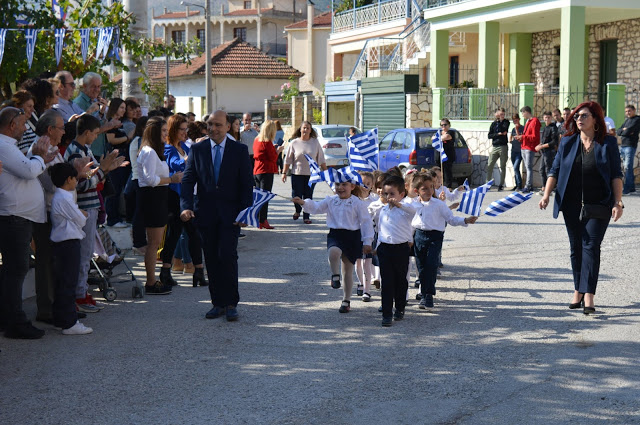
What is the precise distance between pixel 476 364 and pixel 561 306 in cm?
242

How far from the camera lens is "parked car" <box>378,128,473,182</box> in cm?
2114

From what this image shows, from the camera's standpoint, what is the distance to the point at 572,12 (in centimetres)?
2411

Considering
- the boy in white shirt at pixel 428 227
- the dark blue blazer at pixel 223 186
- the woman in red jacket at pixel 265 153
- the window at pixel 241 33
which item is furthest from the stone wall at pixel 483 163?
the window at pixel 241 33

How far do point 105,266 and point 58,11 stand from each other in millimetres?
7588

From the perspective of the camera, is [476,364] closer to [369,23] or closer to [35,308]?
[35,308]

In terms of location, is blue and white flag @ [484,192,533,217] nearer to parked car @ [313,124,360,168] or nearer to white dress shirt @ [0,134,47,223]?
white dress shirt @ [0,134,47,223]

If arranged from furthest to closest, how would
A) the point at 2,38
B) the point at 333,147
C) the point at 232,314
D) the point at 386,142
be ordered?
the point at 333,147
the point at 386,142
the point at 2,38
the point at 232,314

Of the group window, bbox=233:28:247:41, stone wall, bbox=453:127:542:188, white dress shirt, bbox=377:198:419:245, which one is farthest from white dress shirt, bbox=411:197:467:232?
window, bbox=233:28:247:41

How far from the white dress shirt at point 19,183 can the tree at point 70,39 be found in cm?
683

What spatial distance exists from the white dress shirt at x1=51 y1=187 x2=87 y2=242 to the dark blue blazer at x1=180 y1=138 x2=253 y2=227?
112 centimetres

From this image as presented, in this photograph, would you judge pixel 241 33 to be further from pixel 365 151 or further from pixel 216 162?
pixel 216 162

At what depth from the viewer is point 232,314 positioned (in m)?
8.18

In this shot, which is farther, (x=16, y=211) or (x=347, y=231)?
(x=347, y=231)

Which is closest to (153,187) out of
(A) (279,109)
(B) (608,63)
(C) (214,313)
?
(C) (214,313)
